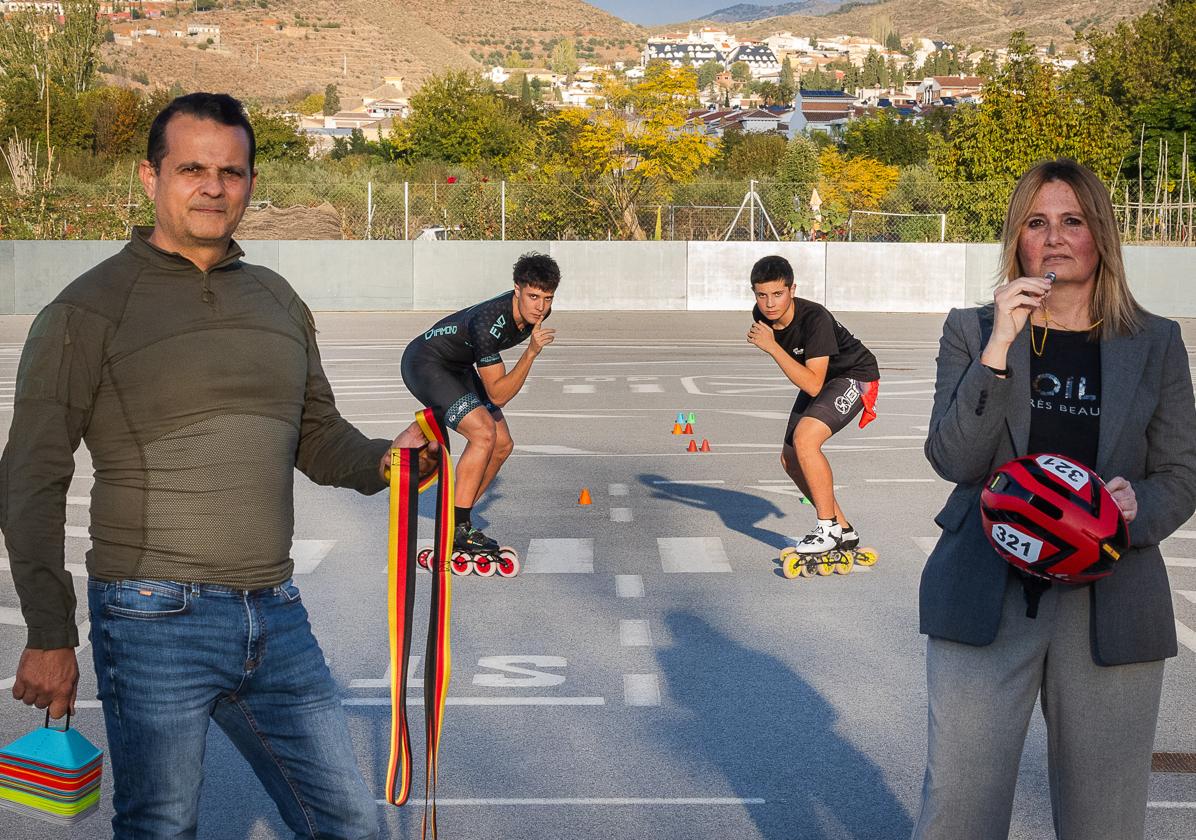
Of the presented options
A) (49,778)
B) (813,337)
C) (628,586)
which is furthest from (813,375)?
(49,778)

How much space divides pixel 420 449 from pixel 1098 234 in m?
1.71

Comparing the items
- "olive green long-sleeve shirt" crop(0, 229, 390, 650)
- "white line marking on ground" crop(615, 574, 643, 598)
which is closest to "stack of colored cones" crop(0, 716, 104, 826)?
"olive green long-sleeve shirt" crop(0, 229, 390, 650)

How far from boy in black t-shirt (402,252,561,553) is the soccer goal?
85.6ft

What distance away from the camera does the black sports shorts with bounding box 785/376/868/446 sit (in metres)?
9.73

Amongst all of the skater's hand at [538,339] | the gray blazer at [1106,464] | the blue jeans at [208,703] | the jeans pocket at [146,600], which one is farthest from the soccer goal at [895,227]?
the jeans pocket at [146,600]

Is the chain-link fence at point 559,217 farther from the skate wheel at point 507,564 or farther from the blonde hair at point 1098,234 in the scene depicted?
the blonde hair at point 1098,234

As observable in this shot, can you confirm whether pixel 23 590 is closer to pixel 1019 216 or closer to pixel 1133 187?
pixel 1019 216

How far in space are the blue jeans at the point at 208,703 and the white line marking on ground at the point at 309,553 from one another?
5607 millimetres

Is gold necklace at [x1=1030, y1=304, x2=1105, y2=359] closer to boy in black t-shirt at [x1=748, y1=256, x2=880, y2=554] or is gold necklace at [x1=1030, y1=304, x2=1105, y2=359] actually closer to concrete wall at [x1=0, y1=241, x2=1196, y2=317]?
boy in black t-shirt at [x1=748, y1=256, x2=880, y2=554]

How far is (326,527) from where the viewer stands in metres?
10.9

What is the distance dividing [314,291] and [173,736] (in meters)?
30.1

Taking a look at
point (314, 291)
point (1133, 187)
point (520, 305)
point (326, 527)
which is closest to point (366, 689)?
point (520, 305)

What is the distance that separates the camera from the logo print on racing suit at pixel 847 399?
9781mm

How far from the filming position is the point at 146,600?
3.56 metres
